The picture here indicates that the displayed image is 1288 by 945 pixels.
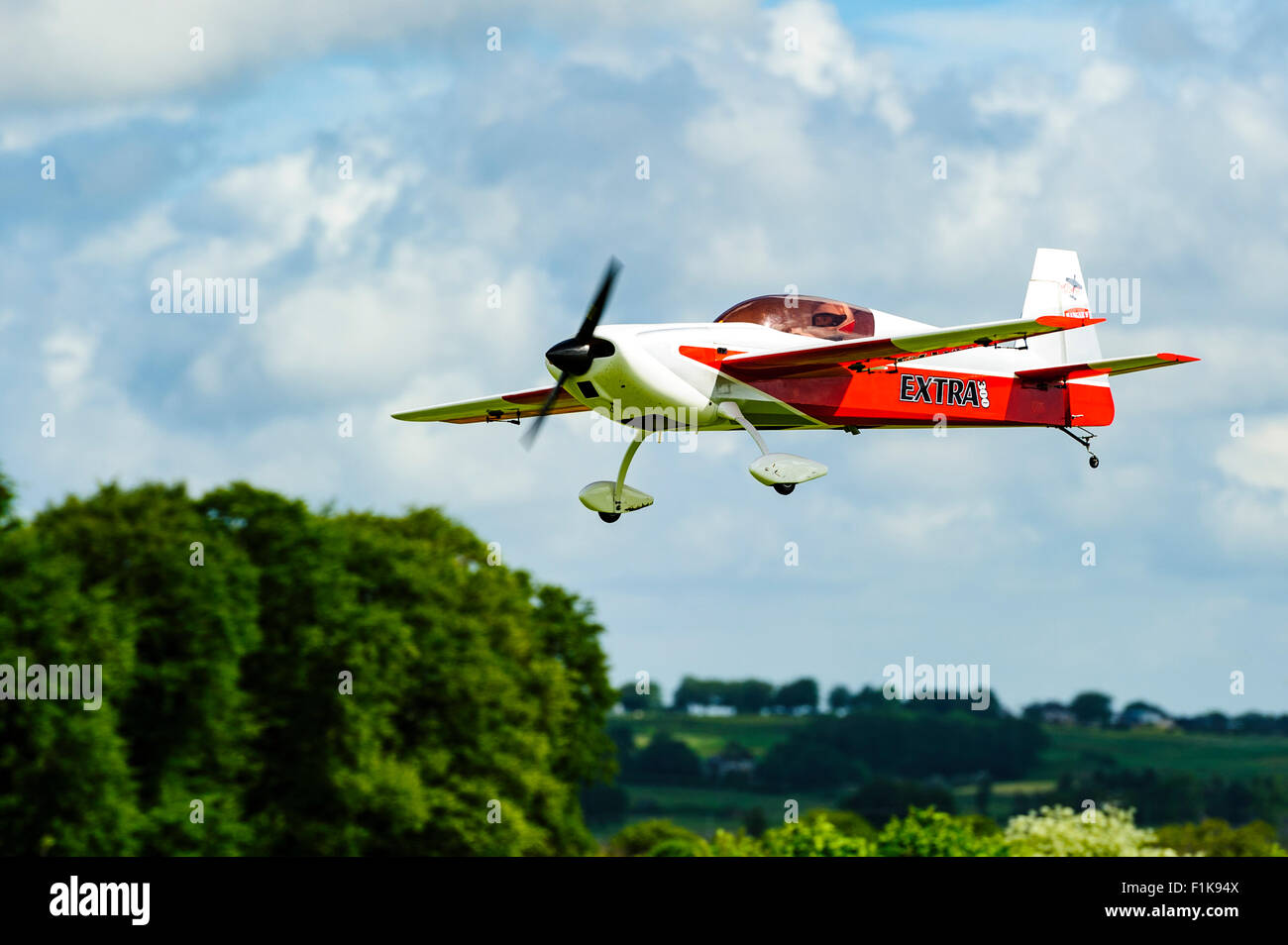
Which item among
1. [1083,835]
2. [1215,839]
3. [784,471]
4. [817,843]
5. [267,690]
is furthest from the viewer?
[1215,839]

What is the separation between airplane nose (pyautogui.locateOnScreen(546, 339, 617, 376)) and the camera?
65.7ft

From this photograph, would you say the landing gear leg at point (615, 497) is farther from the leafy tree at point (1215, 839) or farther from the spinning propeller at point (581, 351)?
the leafy tree at point (1215, 839)

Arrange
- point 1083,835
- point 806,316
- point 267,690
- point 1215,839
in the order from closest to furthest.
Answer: point 806,316, point 267,690, point 1083,835, point 1215,839

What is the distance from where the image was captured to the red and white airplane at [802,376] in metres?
19.3

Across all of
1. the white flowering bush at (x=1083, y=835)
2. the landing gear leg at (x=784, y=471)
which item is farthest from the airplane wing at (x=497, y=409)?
the white flowering bush at (x=1083, y=835)

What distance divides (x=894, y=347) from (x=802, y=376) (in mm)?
1379

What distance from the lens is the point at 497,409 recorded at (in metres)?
22.2

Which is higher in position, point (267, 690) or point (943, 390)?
point (943, 390)

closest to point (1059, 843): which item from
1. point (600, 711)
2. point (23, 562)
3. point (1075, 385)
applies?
point (600, 711)

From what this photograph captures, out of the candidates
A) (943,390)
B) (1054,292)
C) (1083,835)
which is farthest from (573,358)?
(1083,835)

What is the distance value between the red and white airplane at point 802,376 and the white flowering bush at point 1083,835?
2735 inches

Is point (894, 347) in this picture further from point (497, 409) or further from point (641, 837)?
point (641, 837)
